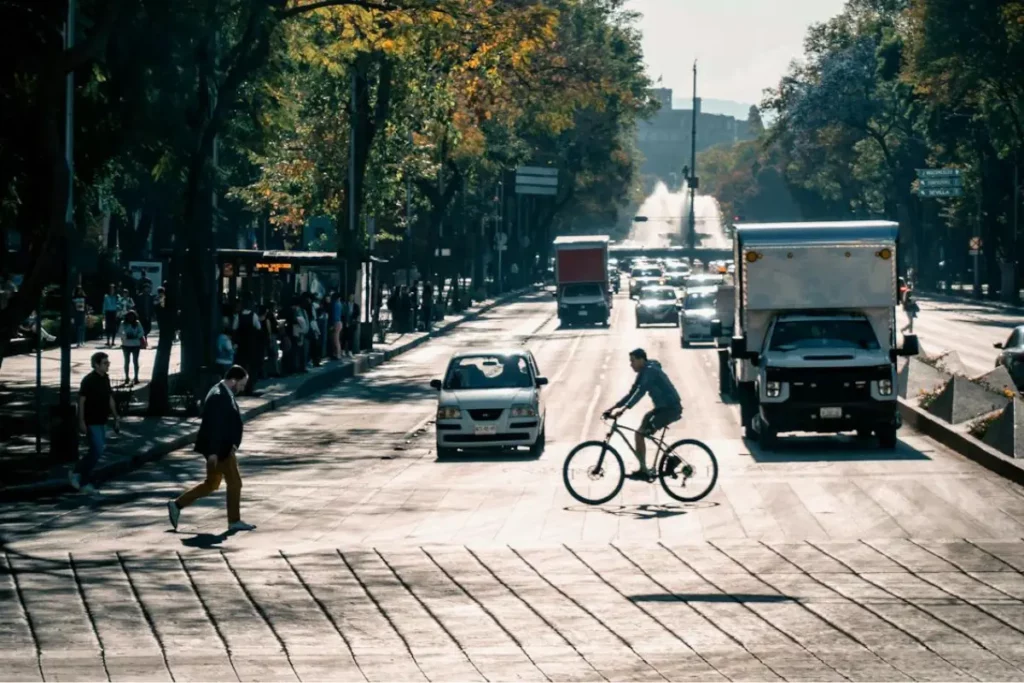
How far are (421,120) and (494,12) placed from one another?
24216 mm

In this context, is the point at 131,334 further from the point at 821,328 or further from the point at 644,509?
the point at 644,509

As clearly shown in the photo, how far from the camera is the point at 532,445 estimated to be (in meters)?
29.7

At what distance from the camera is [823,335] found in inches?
1179

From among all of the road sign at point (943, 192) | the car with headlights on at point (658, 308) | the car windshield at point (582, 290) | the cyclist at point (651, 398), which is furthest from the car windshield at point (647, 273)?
the cyclist at point (651, 398)

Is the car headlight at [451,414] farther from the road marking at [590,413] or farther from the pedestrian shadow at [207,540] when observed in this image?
the pedestrian shadow at [207,540]

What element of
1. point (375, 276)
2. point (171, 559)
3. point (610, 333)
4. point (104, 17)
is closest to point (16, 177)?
point (104, 17)

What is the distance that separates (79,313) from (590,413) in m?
24.5

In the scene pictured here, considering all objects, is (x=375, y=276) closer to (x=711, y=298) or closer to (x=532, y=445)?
(x=711, y=298)

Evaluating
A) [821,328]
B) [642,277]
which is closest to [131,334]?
[821,328]

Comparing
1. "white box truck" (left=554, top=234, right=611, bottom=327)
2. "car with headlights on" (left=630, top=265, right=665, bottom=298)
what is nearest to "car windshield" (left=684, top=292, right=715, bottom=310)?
"white box truck" (left=554, top=234, right=611, bottom=327)

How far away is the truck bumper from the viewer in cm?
2884

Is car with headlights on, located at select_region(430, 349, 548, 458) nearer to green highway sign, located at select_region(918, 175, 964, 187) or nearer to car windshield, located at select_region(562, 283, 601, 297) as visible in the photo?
car windshield, located at select_region(562, 283, 601, 297)

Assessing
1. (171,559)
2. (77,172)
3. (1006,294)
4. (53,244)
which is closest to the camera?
(171,559)

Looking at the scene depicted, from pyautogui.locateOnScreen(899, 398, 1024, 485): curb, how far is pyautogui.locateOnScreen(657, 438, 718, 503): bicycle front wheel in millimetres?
4175
